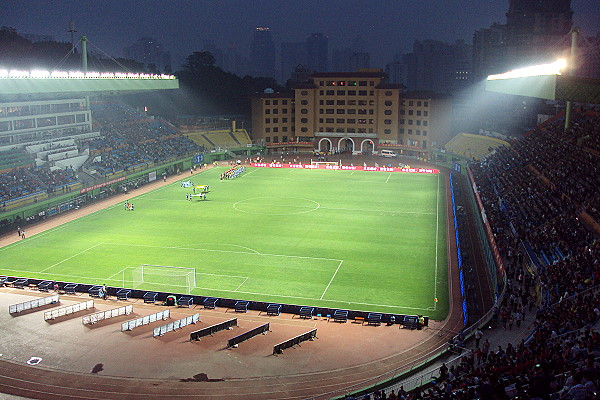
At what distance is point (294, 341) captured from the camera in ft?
88.1

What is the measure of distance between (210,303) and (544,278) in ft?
58.0

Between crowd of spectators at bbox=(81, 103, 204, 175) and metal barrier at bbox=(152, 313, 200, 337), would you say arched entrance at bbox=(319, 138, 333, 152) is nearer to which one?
crowd of spectators at bbox=(81, 103, 204, 175)

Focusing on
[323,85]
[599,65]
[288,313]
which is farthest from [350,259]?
[323,85]

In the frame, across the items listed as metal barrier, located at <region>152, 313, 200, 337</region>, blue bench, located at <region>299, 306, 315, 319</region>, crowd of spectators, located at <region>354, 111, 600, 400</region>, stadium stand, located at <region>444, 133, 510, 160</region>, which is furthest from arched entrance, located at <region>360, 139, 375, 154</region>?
metal barrier, located at <region>152, 313, 200, 337</region>

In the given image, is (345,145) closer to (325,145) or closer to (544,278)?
(325,145)

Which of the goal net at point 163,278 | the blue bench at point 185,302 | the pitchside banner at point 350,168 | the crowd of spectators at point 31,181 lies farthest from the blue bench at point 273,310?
the pitchside banner at point 350,168

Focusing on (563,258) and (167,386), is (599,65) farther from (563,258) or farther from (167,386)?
(167,386)

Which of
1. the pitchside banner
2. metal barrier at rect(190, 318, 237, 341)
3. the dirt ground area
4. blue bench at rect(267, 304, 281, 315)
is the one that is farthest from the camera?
the pitchside banner

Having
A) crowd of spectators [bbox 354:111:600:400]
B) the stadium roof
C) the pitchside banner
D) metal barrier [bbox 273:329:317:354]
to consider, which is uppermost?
the stadium roof

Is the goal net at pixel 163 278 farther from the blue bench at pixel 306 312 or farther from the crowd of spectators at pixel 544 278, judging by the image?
the crowd of spectators at pixel 544 278

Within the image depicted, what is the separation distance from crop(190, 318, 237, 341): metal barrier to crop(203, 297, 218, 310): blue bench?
2683 millimetres

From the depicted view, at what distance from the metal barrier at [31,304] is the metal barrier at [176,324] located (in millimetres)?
7691

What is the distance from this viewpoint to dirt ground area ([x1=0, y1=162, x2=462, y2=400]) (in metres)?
23.0

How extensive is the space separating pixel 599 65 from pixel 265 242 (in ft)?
183
